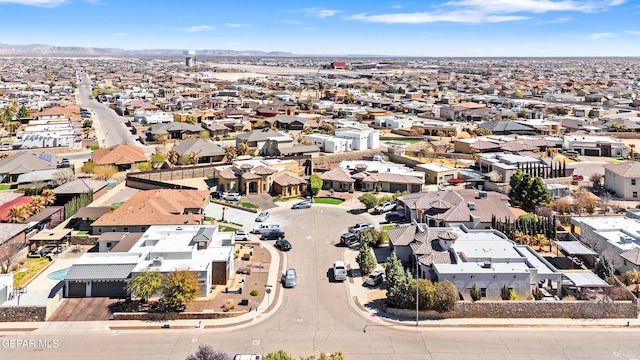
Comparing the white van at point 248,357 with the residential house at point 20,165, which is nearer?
the white van at point 248,357

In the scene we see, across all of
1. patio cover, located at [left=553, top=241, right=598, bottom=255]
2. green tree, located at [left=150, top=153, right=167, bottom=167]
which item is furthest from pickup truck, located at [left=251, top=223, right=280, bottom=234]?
green tree, located at [left=150, top=153, right=167, bottom=167]

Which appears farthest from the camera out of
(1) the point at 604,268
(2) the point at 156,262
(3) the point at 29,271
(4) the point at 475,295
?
(3) the point at 29,271

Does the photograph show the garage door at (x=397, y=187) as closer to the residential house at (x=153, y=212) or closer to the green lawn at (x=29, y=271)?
the residential house at (x=153, y=212)

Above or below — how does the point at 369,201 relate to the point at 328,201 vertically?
above

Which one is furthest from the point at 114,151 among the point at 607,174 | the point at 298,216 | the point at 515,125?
the point at 515,125

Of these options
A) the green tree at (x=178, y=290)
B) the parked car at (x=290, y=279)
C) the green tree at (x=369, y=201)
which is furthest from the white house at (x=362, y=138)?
the green tree at (x=178, y=290)

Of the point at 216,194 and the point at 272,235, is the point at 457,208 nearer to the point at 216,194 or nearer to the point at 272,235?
the point at 272,235

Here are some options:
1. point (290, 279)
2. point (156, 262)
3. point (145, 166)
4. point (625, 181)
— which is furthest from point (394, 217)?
point (145, 166)
